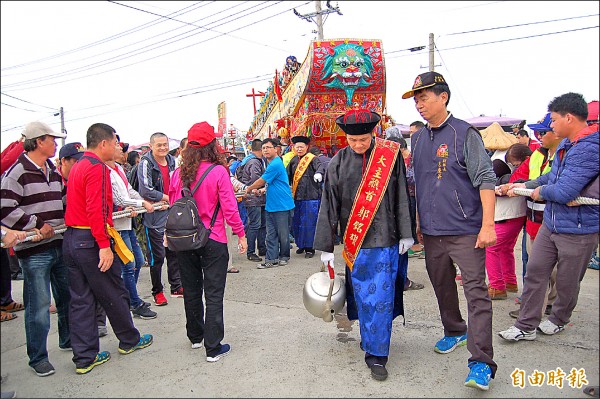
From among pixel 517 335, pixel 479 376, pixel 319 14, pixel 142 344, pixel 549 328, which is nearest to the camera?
pixel 479 376

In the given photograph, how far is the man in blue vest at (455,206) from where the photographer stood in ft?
9.17

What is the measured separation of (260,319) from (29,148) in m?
2.48

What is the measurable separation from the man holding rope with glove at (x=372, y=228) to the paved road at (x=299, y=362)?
11.0 inches

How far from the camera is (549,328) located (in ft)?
11.6

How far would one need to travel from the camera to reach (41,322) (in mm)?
3174

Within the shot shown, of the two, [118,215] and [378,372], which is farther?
[118,215]

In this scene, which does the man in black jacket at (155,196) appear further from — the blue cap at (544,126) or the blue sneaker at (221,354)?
the blue cap at (544,126)

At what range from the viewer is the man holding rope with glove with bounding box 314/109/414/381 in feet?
9.99

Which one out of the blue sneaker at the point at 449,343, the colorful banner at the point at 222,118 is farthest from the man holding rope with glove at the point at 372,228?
the colorful banner at the point at 222,118

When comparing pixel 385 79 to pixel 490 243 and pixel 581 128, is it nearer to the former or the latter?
pixel 581 128

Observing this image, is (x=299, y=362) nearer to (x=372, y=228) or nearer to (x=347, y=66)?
(x=372, y=228)

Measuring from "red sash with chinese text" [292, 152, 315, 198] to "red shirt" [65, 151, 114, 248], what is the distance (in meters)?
4.10

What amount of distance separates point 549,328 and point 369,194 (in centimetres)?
196

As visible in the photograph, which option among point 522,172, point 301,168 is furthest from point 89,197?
point 301,168
